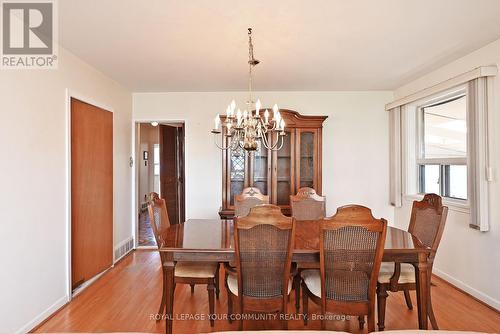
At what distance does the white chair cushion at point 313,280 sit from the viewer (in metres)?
2.02

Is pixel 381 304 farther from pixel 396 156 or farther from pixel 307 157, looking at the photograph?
pixel 396 156

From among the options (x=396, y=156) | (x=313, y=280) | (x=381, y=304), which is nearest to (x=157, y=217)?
(x=313, y=280)

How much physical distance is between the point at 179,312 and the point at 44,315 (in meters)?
1.08

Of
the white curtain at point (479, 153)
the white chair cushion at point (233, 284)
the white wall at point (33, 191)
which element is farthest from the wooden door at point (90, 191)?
the white curtain at point (479, 153)

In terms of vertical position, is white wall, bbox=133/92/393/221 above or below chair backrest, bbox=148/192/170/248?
above

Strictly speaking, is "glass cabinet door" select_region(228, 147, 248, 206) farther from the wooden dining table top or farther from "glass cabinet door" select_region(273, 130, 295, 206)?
the wooden dining table top

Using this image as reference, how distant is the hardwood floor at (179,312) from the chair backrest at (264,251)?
0.63 m

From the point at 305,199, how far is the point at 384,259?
1.36 meters

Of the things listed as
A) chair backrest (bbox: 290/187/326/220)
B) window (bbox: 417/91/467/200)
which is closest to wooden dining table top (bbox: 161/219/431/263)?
chair backrest (bbox: 290/187/326/220)

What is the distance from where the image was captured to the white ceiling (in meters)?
2.00

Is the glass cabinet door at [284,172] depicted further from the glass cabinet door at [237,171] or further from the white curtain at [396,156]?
the white curtain at [396,156]

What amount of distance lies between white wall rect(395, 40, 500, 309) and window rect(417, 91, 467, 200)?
0.32 m

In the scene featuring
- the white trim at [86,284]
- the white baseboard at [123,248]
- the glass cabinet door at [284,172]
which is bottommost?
the white trim at [86,284]

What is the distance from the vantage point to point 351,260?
1803 millimetres
